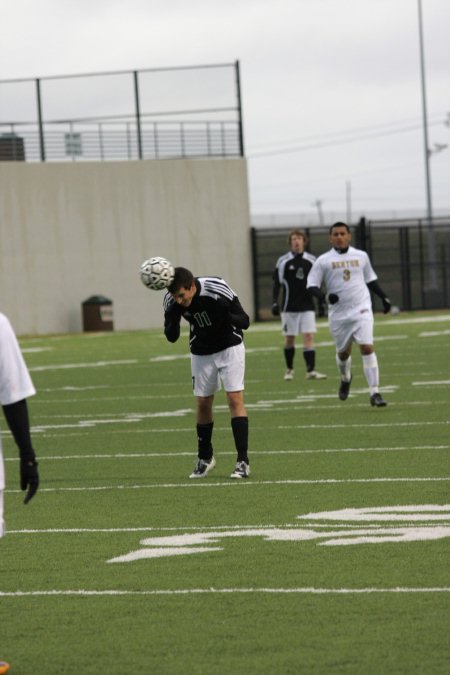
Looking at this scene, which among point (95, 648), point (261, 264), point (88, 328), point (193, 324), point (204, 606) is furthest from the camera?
point (261, 264)

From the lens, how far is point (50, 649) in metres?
6.85

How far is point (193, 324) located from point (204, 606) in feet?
16.5

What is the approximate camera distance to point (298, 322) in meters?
24.1

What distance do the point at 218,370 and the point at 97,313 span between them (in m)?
33.5

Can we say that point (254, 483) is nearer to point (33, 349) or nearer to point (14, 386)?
point (14, 386)

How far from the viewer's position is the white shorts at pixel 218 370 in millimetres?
12539

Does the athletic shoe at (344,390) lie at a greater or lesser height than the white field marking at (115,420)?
greater

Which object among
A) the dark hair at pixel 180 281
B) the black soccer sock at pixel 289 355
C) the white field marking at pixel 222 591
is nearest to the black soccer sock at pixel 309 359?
the black soccer sock at pixel 289 355

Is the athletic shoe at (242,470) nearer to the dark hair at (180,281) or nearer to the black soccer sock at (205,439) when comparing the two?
the black soccer sock at (205,439)

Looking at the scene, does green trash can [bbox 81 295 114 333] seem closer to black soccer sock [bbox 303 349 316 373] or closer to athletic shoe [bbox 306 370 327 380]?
athletic shoe [bbox 306 370 327 380]

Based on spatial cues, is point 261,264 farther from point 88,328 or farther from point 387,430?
point 387,430

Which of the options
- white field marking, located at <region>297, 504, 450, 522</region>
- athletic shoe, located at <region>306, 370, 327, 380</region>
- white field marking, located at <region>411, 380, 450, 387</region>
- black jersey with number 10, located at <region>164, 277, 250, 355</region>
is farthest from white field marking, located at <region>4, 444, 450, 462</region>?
athletic shoe, located at <region>306, 370, 327, 380</region>

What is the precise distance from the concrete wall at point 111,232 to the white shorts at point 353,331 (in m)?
27.4

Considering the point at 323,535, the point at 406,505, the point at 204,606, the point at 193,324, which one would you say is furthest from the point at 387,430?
the point at 204,606
